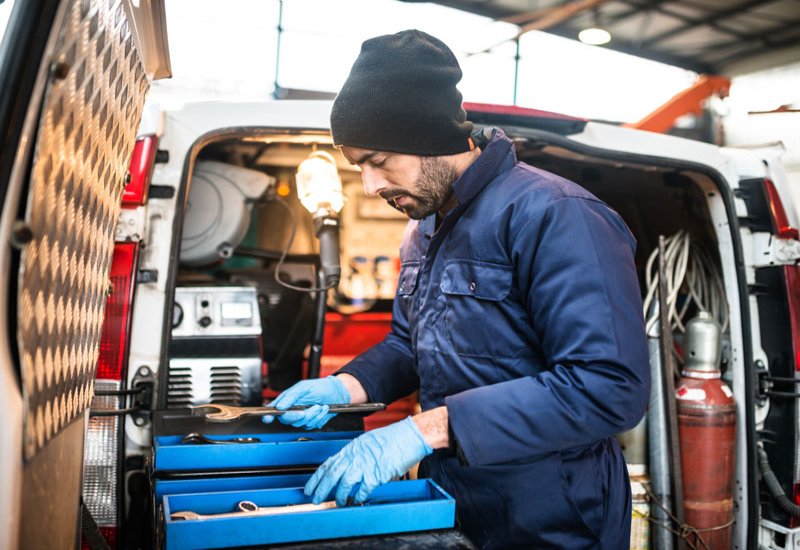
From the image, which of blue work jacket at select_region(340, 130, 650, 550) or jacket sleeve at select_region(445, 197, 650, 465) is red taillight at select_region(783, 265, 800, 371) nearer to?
blue work jacket at select_region(340, 130, 650, 550)

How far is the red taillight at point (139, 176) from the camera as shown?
6.24 feet

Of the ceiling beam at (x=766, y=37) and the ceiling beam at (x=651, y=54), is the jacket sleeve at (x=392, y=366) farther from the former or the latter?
the ceiling beam at (x=766, y=37)

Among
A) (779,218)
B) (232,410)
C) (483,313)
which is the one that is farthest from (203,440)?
(779,218)

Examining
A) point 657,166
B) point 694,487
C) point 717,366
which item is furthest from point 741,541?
point 657,166

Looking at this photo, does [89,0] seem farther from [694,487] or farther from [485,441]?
[694,487]

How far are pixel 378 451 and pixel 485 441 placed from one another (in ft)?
0.73

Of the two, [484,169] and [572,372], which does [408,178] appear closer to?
[484,169]

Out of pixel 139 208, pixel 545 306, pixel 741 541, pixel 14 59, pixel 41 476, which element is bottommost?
pixel 741 541

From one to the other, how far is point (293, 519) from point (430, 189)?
2.87 feet

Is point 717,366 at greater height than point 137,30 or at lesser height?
lesser

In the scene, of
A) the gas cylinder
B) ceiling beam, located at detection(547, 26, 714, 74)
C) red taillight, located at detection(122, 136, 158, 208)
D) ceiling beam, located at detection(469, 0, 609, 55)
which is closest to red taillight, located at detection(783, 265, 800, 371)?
the gas cylinder

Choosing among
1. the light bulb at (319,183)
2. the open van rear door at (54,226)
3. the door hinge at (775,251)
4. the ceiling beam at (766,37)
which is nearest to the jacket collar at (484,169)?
the open van rear door at (54,226)

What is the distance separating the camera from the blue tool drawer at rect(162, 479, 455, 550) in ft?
3.56

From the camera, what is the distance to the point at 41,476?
0.87 m
